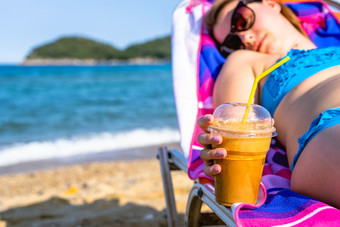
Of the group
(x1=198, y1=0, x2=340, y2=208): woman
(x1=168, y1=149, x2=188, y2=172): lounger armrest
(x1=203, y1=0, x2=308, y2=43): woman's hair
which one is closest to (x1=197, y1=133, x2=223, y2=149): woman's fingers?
(x1=198, y1=0, x2=340, y2=208): woman

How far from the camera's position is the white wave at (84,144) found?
622 centimetres

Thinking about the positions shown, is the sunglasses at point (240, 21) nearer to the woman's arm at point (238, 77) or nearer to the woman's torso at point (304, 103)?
the woman's arm at point (238, 77)

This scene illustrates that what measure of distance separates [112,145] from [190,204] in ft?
17.6

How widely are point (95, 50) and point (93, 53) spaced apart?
770mm

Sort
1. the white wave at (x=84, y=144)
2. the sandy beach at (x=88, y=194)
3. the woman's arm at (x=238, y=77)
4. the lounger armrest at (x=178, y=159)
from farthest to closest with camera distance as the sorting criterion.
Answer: the white wave at (x=84, y=144), the sandy beach at (x=88, y=194), the lounger armrest at (x=178, y=159), the woman's arm at (x=238, y=77)

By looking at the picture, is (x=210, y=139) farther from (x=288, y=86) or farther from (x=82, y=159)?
(x=82, y=159)

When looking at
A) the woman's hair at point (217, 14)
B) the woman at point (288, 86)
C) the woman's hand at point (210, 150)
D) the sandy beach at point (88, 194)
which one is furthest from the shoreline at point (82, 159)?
the woman's hand at point (210, 150)

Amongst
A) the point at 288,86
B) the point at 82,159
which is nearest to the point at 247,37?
the point at 288,86

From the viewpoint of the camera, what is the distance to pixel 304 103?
157cm

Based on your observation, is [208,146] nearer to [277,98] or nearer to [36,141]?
[277,98]

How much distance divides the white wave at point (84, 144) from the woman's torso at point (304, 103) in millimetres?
5088

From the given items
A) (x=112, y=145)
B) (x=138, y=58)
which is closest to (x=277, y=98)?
(x=112, y=145)

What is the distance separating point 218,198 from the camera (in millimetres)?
1240

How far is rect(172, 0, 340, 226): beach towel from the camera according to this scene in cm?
111
